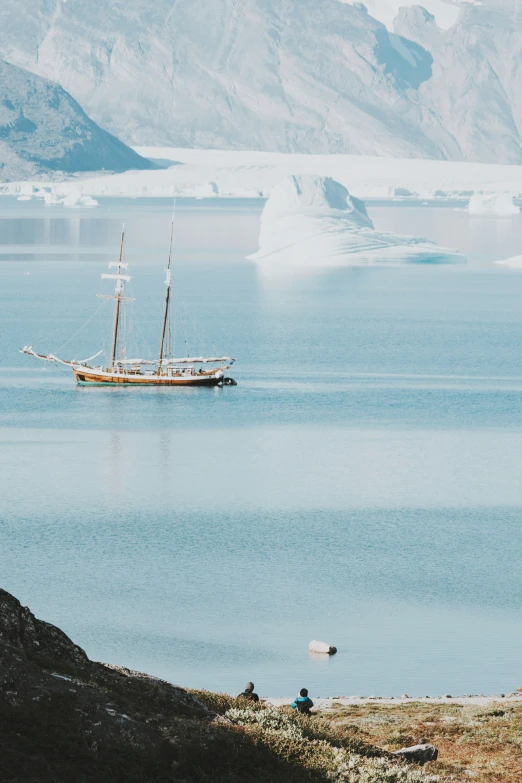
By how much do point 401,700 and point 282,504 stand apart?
18.7m

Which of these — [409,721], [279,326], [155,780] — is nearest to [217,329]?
[279,326]

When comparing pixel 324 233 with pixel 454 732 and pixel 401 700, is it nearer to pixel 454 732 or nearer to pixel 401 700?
pixel 401 700

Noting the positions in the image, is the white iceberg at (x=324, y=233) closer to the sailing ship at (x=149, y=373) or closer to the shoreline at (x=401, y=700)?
the sailing ship at (x=149, y=373)

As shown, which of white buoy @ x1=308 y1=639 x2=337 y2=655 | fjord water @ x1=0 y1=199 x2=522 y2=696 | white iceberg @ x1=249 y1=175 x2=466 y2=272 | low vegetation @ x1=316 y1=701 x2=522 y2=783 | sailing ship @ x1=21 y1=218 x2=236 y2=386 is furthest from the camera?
white iceberg @ x1=249 y1=175 x2=466 y2=272

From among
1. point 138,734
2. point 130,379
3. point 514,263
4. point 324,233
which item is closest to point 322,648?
point 138,734

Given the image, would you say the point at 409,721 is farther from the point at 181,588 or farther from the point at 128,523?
the point at 128,523

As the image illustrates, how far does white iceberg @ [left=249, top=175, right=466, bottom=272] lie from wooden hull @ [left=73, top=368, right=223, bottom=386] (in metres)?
61.3

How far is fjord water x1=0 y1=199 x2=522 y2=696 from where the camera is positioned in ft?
89.9

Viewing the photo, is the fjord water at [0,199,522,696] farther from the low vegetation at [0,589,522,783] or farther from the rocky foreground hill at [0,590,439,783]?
the rocky foreground hill at [0,590,439,783]

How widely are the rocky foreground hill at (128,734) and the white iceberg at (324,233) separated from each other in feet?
Answer: 379

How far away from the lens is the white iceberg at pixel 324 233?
128 m

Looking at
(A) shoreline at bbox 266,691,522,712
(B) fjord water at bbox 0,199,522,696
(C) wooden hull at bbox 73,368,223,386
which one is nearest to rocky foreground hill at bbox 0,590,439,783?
(A) shoreline at bbox 266,691,522,712

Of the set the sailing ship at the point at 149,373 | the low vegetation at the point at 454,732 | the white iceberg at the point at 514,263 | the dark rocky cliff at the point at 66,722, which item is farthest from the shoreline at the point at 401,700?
the white iceberg at the point at 514,263

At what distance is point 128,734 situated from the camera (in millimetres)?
11492
